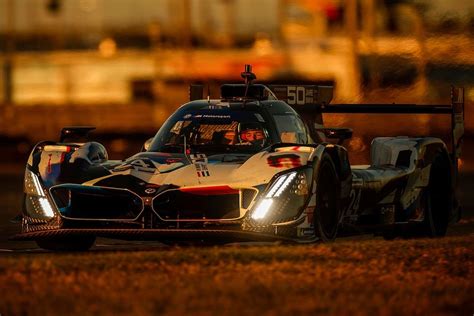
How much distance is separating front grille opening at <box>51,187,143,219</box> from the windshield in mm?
1202

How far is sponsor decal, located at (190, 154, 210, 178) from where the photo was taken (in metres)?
15.0

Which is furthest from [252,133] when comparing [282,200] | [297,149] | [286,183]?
[282,200]

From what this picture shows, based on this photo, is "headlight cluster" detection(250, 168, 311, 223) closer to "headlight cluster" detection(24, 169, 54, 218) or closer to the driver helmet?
the driver helmet

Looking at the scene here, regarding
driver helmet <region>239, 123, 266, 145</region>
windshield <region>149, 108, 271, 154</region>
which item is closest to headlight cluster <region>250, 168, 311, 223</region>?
windshield <region>149, 108, 271, 154</region>

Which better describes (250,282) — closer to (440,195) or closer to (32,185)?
(32,185)

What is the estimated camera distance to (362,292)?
11383mm

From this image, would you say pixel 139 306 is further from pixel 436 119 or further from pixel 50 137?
pixel 50 137

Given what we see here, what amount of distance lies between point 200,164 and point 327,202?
128cm

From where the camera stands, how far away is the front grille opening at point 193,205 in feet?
48.5

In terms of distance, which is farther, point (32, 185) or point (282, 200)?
point (32, 185)

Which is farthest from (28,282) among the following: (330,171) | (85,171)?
(330,171)

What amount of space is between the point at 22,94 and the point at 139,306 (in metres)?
39.8

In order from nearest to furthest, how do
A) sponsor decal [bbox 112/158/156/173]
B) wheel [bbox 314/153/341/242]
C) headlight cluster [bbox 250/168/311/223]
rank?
headlight cluster [bbox 250/168/311/223] < sponsor decal [bbox 112/158/156/173] < wheel [bbox 314/153/341/242]

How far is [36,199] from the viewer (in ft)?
50.1
